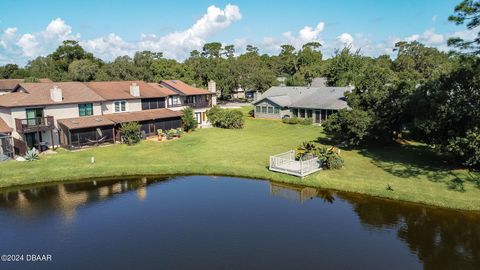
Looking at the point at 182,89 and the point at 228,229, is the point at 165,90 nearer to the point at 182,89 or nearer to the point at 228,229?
the point at 182,89

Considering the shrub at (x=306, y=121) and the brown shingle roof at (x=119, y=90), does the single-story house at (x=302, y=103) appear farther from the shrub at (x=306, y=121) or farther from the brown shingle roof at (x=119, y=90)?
the brown shingle roof at (x=119, y=90)

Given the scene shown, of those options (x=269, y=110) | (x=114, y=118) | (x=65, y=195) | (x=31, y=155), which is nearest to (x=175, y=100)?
(x=114, y=118)

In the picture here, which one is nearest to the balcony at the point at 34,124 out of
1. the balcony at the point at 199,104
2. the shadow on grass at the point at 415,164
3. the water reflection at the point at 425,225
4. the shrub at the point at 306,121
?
the balcony at the point at 199,104

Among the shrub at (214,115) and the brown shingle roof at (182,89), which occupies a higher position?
the brown shingle roof at (182,89)

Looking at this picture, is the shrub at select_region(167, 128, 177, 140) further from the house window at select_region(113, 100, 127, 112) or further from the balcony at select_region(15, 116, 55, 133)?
the balcony at select_region(15, 116, 55, 133)

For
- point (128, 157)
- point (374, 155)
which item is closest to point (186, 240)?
point (128, 157)

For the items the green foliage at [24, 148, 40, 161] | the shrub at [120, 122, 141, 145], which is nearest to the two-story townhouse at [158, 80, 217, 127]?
the shrub at [120, 122, 141, 145]
